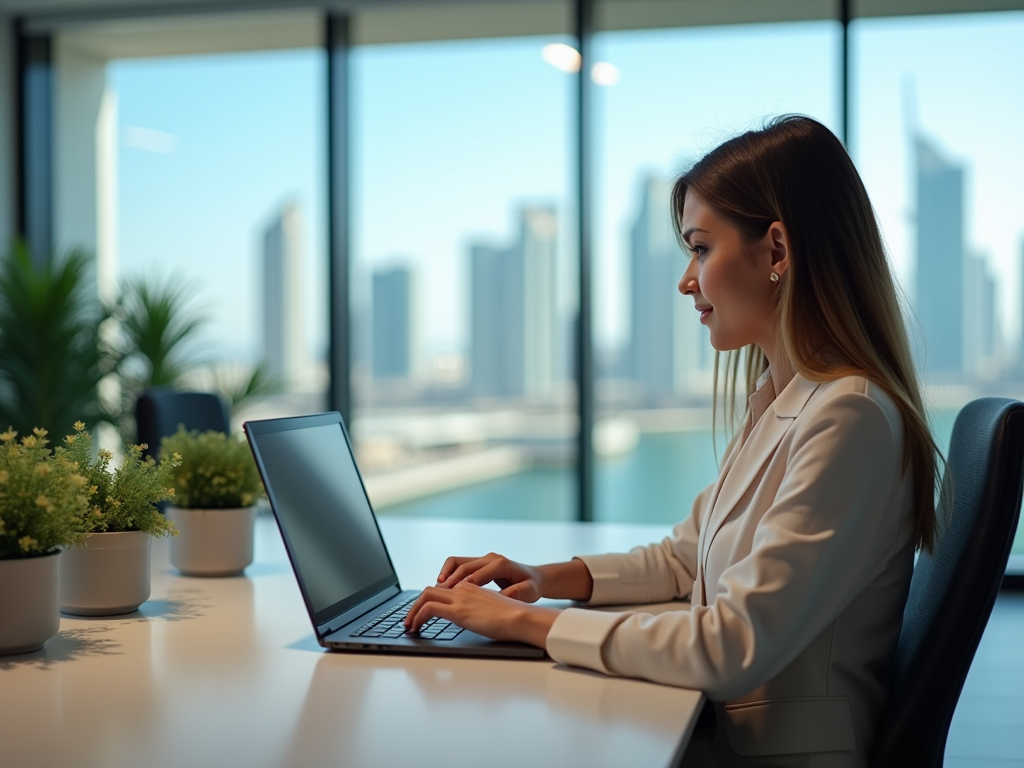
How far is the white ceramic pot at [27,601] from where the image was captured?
121cm

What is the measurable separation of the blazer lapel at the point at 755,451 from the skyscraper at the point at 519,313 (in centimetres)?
333

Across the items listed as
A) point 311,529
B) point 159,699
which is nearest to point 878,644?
point 311,529

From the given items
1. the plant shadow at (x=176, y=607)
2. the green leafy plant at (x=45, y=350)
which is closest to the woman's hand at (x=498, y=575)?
the plant shadow at (x=176, y=607)

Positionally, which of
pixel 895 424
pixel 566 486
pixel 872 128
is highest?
pixel 872 128

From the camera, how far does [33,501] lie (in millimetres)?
1203

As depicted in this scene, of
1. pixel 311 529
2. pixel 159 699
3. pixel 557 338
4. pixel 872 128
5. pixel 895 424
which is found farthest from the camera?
pixel 557 338

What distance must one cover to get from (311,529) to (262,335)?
3839 mm

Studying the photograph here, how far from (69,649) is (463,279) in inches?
144

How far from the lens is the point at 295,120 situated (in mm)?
4953

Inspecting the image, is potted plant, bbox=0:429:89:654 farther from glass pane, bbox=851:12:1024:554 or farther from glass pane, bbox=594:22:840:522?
glass pane, bbox=851:12:1024:554

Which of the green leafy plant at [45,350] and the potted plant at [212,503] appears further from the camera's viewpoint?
the green leafy plant at [45,350]

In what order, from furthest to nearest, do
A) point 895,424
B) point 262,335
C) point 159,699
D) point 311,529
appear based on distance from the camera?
1. point 262,335
2. point 311,529
3. point 895,424
4. point 159,699

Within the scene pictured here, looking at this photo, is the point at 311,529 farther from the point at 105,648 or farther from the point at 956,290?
the point at 956,290

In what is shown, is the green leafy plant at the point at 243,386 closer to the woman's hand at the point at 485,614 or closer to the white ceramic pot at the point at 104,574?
the white ceramic pot at the point at 104,574
